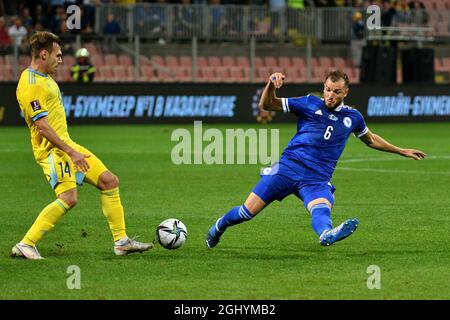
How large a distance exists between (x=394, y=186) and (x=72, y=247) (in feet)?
23.5

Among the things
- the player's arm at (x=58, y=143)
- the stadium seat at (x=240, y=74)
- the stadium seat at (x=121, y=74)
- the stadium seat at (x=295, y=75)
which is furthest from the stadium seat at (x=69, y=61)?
the player's arm at (x=58, y=143)

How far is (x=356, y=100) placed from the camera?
103 ft

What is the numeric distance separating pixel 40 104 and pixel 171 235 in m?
1.76

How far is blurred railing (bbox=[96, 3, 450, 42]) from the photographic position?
1255 inches

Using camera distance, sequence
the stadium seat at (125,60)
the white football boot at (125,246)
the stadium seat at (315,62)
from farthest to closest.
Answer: the stadium seat at (315,62), the stadium seat at (125,60), the white football boot at (125,246)

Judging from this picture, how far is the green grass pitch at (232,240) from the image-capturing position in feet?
27.4

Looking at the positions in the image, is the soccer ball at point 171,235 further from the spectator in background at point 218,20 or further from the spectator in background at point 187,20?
the spectator in background at point 218,20

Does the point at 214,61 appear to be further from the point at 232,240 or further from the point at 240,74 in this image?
the point at 232,240

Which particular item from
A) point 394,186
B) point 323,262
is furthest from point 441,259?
point 394,186

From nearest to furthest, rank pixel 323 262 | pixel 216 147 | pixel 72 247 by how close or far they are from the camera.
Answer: pixel 323 262
pixel 72 247
pixel 216 147

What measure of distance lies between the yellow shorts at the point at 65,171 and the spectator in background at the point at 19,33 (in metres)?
20.4

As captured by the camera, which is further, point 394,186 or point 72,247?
point 394,186

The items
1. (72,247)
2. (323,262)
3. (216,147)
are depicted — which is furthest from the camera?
(216,147)
